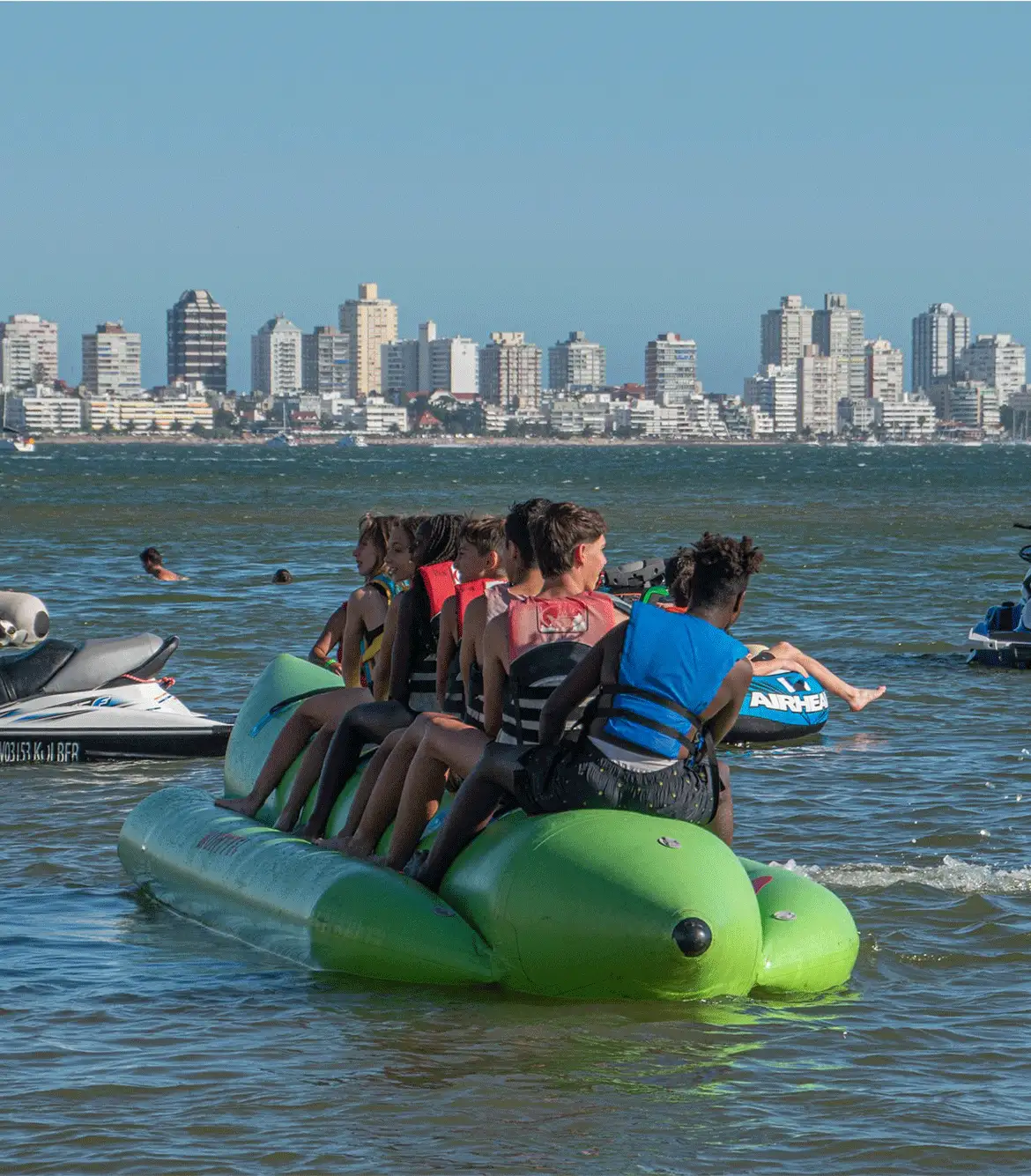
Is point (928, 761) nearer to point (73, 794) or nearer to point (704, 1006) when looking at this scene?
point (73, 794)

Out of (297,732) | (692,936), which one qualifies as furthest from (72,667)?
(692,936)

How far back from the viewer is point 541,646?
6.92 metres

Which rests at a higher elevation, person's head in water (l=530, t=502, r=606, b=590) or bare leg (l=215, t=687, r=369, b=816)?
person's head in water (l=530, t=502, r=606, b=590)

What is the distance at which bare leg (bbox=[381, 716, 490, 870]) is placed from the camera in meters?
7.20

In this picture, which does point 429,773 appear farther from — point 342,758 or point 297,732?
point 297,732

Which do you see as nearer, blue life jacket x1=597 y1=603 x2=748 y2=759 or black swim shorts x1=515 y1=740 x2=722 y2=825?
blue life jacket x1=597 y1=603 x2=748 y2=759

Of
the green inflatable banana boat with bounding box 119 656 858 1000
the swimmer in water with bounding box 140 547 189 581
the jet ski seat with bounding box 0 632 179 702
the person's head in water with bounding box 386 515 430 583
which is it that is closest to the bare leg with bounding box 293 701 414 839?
the green inflatable banana boat with bounding box 119 656 858 1000

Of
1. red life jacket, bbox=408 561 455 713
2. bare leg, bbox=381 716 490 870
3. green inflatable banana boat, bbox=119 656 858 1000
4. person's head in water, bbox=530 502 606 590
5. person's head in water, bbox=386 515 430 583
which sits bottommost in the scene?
green inflatable banana boat, bbox=119 656 858 1000

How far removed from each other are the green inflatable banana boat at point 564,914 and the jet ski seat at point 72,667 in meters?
4.42

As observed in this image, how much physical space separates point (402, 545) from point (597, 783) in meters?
2.71

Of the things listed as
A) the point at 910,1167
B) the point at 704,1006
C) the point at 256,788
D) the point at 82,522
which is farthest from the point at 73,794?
the point at 82,522

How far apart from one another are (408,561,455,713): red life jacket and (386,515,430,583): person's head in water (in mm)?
983

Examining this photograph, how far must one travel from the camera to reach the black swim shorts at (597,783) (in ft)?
22.1

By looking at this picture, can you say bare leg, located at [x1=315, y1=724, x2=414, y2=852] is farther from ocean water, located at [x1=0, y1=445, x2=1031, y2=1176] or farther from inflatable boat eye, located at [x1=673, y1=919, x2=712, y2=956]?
inflatable boat eye, located at [x1=673, y1=919, x2=712, y2=956]
